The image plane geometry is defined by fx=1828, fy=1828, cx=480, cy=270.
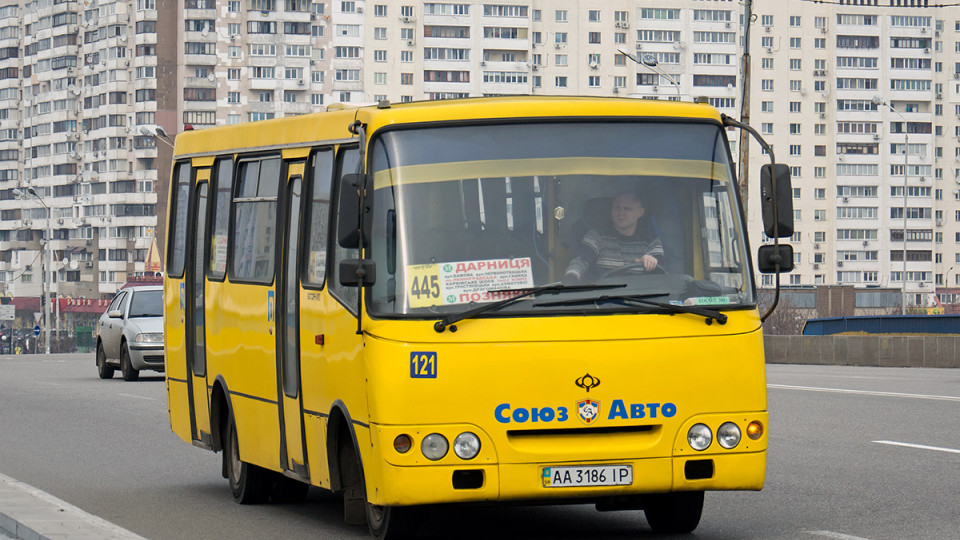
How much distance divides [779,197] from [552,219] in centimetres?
A: 117

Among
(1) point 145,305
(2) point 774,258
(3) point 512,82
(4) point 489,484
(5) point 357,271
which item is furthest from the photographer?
(3) point 512,82

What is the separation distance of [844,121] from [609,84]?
21.7 metres

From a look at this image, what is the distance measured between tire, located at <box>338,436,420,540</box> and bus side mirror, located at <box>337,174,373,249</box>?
116 cm

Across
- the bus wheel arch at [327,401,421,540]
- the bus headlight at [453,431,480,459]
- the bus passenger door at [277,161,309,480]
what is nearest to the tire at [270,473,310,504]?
the bus passenger door at [277,161,309,480]

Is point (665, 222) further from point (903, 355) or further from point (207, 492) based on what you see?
point (903, 355)

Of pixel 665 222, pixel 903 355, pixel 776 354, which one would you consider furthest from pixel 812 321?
pixel 665 222

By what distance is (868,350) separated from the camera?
1724 inches

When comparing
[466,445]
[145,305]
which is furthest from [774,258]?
[145,305]

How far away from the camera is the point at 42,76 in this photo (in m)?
168

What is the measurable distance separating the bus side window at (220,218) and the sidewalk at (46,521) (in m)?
2.01

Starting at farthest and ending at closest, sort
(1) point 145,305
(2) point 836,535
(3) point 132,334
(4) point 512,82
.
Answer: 1. (4) point 512,82
2. (1) point 145,305
3. (3) point 132,334
4. (2) point 836,535

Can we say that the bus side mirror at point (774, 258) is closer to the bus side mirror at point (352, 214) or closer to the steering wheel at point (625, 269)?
the steering wheel at point (625, 269)

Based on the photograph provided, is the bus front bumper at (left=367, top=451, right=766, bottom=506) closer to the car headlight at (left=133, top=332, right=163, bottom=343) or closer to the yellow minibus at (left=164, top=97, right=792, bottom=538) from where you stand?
the yellow minibus at (left=164, top=97, right=792, bottom=538)

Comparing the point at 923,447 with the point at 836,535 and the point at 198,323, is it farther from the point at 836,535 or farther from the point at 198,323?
the point at 198,323
